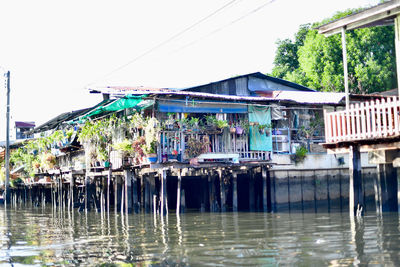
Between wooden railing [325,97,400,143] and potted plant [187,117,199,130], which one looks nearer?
wooden railing [325,97,400,143]

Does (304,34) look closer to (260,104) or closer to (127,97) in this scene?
(260,104)

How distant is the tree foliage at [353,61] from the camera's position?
36.1 metres

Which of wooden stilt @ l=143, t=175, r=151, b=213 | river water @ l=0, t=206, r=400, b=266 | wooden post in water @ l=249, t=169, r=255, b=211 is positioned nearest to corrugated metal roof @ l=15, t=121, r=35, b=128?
wooden stilt @ l=143, t=175, r=151, b=213

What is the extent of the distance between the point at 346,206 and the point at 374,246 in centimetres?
1328

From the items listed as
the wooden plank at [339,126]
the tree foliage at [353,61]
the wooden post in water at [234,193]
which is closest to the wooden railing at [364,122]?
the wooden plank at [339,126]

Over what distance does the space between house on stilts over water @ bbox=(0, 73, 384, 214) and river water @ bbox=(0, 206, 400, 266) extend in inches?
147

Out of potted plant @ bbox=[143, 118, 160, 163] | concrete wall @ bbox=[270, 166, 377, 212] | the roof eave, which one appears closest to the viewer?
the roof eave

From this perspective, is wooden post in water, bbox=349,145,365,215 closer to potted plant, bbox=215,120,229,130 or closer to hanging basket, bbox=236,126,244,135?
potted plant, bbox=215,120,229,130

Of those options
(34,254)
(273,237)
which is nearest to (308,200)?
(273,237)

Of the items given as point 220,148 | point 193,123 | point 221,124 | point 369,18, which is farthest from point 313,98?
point 369,18

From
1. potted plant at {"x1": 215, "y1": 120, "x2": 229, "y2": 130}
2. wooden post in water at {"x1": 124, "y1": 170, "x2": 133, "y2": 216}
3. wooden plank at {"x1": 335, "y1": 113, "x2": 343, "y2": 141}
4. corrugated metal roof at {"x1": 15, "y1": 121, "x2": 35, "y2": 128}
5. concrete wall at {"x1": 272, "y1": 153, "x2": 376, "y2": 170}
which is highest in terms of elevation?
corrugated metal roof at {"x1": 15, "y1": 121, "x2": 35, "y2": 128}

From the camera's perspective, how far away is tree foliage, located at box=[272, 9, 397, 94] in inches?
1420

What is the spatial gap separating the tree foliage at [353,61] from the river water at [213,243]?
19.8m

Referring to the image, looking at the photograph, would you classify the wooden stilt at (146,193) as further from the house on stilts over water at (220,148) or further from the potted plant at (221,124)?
the potted plant at (221,124)
